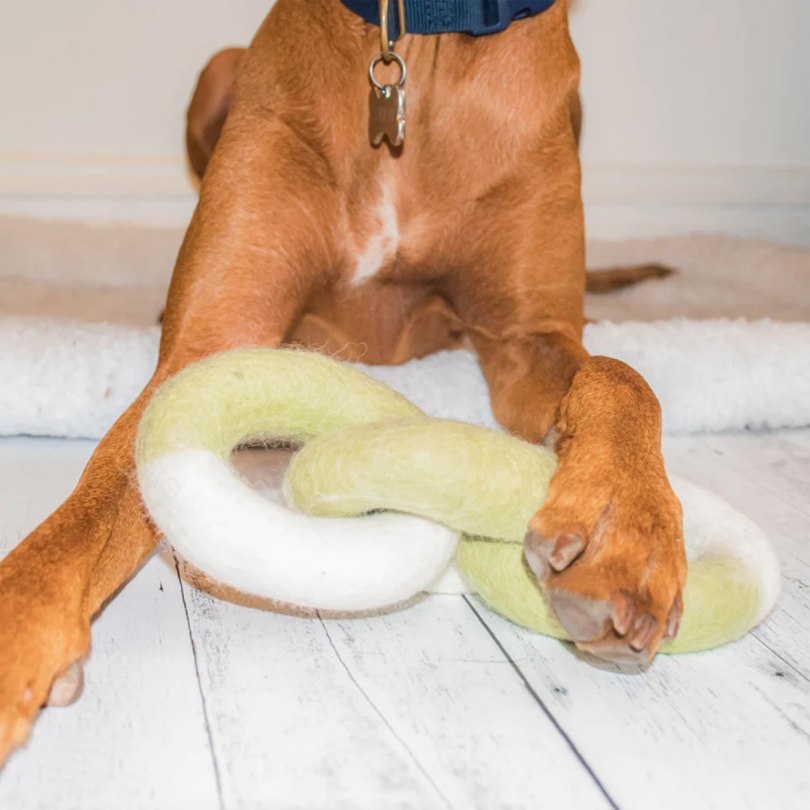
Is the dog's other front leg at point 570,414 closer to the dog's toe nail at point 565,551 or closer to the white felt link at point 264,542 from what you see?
the dog's toe nail at point 565,551

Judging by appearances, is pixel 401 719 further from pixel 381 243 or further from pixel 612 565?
pixel 381 243

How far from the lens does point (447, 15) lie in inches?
56.3

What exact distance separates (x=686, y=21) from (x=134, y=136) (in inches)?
75.3

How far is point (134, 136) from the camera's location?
10.2ft

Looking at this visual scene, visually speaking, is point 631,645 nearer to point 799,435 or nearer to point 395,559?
point 395,559

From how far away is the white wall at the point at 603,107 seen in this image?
3.00 metres

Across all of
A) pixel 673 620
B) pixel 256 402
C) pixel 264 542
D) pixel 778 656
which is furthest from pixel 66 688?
pixel 778 656

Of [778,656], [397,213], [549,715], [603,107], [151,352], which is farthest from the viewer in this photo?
[603,107]

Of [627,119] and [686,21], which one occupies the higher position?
[686,21]

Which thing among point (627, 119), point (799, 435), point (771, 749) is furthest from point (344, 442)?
point (627, 119)

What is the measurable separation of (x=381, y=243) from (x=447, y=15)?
1.18 feet

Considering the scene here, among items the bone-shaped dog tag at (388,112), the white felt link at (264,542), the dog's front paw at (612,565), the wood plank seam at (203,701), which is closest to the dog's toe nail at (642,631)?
the dog's front paw at (612,565)

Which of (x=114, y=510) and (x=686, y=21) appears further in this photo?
(x=686, y=21)

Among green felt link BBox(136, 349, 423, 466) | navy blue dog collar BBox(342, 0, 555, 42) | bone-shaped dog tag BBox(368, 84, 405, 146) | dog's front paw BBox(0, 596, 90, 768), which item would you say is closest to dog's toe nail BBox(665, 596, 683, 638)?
green felt link BBox(136, 349, 423, 466)
